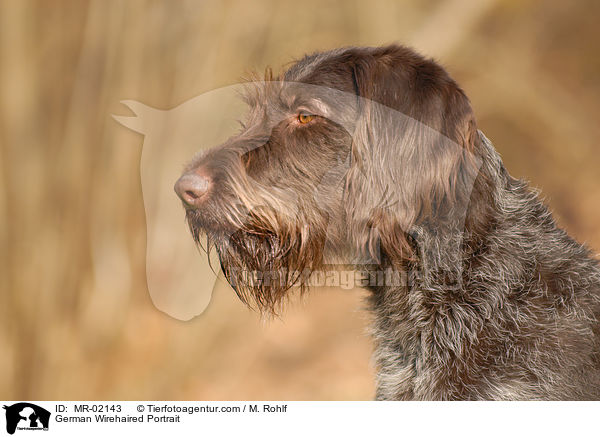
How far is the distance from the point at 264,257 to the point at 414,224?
63 centimetres

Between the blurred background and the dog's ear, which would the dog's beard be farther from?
the blurred background

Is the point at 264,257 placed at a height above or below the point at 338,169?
below

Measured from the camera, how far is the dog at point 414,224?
7.19 feet

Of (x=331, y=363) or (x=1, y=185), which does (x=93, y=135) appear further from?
(x=331, y=363)

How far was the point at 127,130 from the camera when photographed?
12.0ft

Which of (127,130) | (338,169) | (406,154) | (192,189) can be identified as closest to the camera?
(192,189)

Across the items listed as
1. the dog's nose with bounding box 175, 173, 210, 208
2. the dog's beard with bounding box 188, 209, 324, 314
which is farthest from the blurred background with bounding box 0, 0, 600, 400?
the dog's nose with bounding box 175, 173, 210, 208

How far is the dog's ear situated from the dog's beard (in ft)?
0.78

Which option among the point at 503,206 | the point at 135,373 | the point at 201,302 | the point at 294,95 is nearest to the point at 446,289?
the point at 503,206

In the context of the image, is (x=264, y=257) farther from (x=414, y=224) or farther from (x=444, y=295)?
(x=444, y=295)

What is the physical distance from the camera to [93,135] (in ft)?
11.9

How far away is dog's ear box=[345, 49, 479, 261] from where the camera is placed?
219 centimetres
